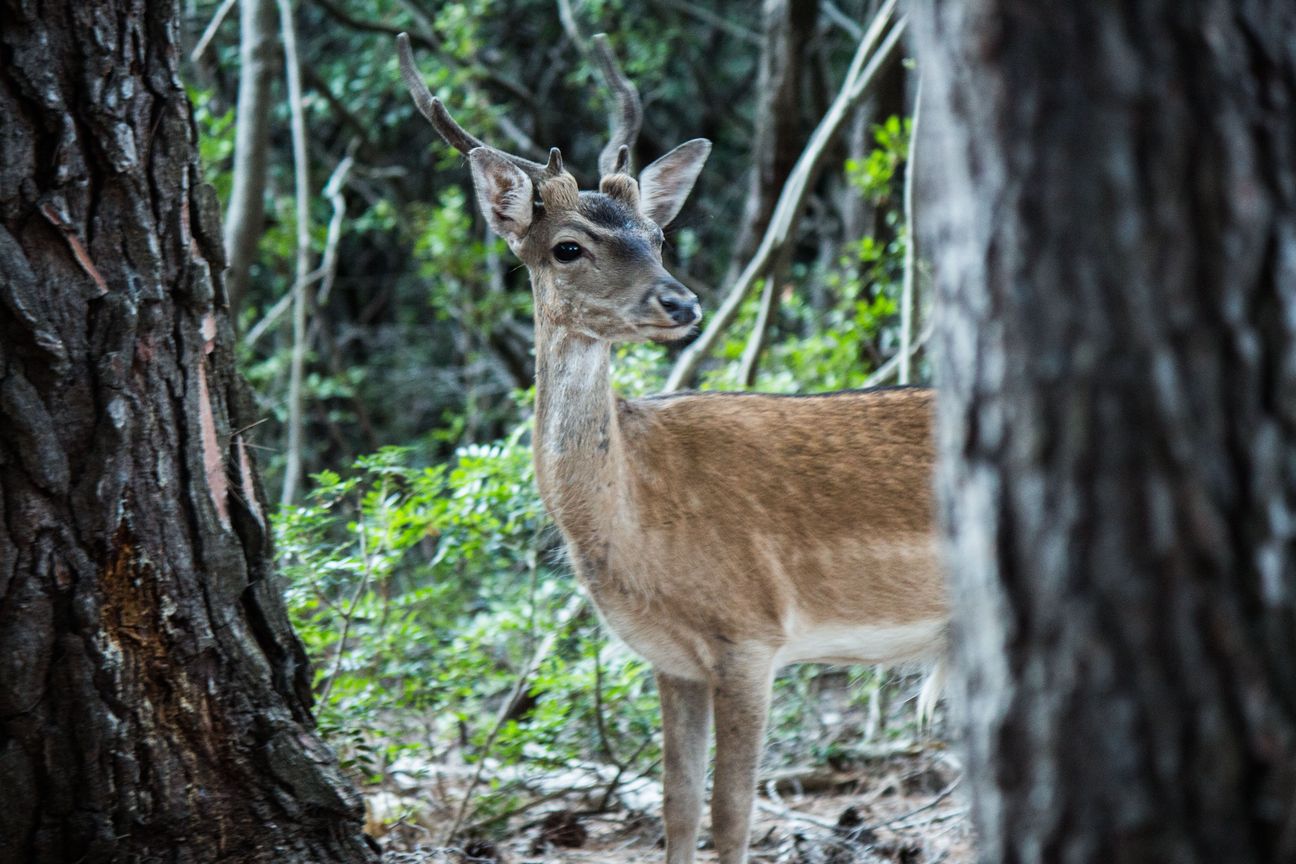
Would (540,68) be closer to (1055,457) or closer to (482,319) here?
(482,319)

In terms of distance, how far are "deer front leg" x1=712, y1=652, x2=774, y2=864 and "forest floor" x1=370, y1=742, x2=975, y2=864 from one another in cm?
48

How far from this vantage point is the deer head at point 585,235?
185 inches

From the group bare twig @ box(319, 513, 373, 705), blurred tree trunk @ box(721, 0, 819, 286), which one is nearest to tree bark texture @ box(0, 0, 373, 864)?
bare twig @ box(319, 513, 373, 705)

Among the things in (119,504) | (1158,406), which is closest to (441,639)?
(119,504)

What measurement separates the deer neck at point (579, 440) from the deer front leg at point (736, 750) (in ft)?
2.02

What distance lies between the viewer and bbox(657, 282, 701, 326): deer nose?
15.1 feet

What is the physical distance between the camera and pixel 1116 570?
1.89m

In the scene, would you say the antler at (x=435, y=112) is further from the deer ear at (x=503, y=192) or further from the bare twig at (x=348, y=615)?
the bare twig at (x=348, y=615)

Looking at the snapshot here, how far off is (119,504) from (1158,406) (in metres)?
2.62

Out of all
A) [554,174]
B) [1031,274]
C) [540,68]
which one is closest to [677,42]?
[540,68]

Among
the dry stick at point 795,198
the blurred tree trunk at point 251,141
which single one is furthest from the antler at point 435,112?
the blurred tree trunk at point 251,141

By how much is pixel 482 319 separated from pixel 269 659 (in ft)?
20.9

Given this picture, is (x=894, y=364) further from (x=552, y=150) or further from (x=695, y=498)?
(x=552, y=150)

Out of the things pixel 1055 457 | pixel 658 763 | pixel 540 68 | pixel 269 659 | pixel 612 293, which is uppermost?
pixel 540 68
